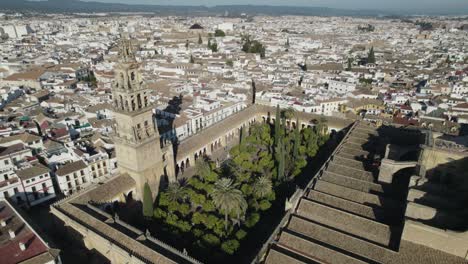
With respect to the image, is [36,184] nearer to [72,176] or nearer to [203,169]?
[72,176]

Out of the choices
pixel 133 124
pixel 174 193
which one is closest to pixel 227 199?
pixel 174 193

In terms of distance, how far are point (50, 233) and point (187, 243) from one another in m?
15.3

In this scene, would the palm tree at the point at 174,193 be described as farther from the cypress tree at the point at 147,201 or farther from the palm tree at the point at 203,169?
the palm tree at the point at 203,169

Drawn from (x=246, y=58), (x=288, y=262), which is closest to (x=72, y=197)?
(x=288, y=262)

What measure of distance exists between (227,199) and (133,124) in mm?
13130

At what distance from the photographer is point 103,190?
34.0 metres

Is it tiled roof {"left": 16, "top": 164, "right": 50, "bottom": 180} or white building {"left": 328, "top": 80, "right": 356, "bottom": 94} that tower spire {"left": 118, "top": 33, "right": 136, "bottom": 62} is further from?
white building {"left": 328, "top": 80, "right": 356, "bottom": 94}

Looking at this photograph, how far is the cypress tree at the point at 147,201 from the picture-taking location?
1252 inches

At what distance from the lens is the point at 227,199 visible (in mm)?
31312

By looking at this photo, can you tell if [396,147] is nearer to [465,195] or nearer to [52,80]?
[465,195]

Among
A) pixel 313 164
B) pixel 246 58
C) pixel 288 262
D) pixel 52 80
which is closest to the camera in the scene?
pixel 288 262

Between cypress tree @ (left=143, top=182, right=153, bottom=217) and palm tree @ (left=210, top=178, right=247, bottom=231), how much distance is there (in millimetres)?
6726

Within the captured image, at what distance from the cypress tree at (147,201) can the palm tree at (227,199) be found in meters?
6.73

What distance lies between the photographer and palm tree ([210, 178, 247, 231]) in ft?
103
